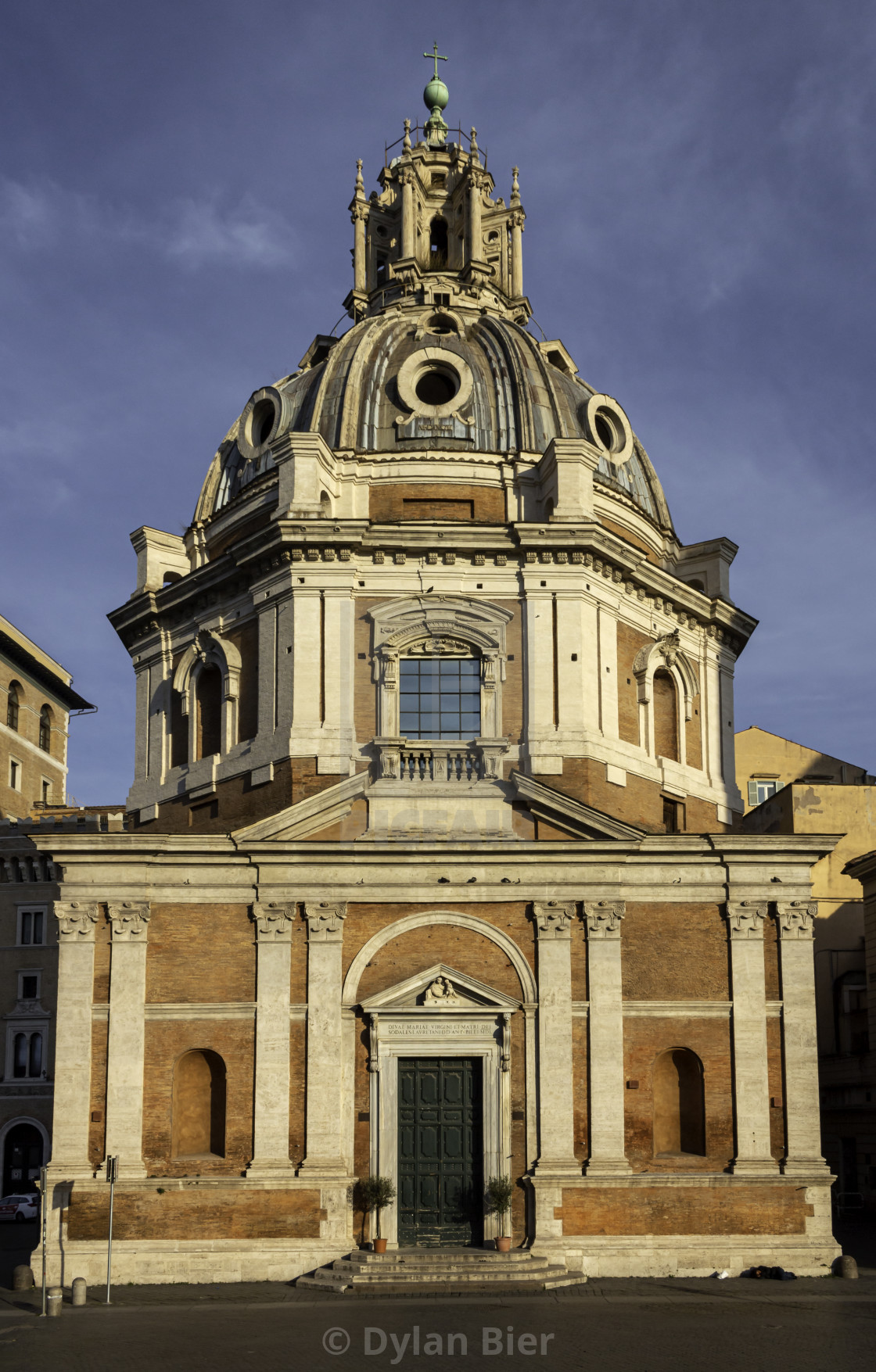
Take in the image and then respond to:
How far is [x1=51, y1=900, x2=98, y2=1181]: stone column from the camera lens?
83.7ft

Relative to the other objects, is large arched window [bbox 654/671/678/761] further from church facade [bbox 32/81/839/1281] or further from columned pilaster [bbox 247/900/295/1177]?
columned pilaster [bbox 247/900/295/1177]

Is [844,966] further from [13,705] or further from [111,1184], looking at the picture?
[13,705]

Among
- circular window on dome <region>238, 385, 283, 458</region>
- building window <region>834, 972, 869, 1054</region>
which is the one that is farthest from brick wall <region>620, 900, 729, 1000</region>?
circular window on dome <region>238, 385, 283, 458</region>

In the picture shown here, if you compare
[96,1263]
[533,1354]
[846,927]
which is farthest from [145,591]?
[846,927]

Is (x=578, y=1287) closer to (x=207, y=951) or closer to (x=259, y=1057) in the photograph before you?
(x=259, y=1057)

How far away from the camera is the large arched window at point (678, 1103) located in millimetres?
26797

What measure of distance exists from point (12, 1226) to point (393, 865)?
22.4 metres

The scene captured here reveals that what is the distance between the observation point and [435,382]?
114 ft

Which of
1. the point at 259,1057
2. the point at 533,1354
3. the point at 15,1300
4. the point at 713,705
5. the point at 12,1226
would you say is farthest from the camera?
the point at 12,1226

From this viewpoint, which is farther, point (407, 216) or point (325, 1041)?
point (407, 216)

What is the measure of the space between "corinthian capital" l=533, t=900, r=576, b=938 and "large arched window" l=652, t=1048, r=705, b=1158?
3086 millimetres

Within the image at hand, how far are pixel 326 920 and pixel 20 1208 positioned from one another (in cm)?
2239

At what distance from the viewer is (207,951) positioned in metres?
26.7

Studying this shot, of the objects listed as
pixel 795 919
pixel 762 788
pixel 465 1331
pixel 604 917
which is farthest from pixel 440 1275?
pixel 762 788
